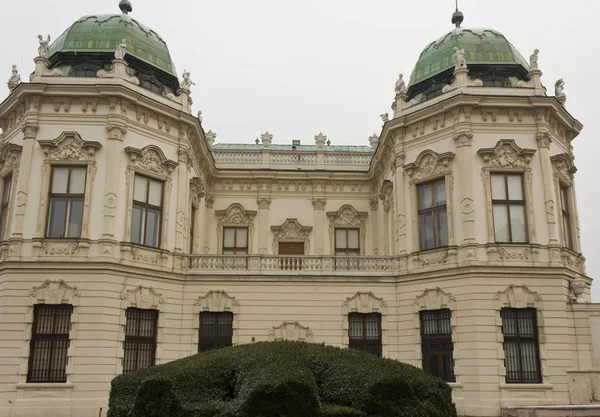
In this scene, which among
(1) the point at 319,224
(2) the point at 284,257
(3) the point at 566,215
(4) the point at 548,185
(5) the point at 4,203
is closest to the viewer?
(4) the point at 548,185

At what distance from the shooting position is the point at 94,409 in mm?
19281

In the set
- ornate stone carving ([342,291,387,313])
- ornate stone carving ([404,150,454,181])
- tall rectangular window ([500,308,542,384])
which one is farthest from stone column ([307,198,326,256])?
tall rectangular window ([500,308,542,384])

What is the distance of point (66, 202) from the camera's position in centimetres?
2127

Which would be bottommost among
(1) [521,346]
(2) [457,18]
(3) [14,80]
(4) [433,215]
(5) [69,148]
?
(1) [521,346]

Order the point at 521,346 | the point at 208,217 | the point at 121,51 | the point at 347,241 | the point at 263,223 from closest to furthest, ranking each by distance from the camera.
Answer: the point at 521,346 → the point at 121,51 → the point at 208,217 → the point at 263,223 → the point at 347,241

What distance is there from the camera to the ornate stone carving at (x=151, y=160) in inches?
866

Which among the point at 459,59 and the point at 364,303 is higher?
the point at 459,59

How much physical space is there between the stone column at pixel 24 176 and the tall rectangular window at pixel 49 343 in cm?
302

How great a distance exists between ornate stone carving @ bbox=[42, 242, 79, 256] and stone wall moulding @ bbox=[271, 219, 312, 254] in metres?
11.1

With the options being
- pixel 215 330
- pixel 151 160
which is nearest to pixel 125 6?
pixel 151 160

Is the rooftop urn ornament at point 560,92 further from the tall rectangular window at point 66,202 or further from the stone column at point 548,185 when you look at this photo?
→ the tall rectangular window at point 66,202

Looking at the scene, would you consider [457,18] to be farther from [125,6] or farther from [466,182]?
[125,6]

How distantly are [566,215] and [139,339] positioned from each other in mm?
17659

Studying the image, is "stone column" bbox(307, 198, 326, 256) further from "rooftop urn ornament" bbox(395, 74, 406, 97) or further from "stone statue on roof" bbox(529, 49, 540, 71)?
"stone statue on roof" bbox(529, 49, 540, 71)
